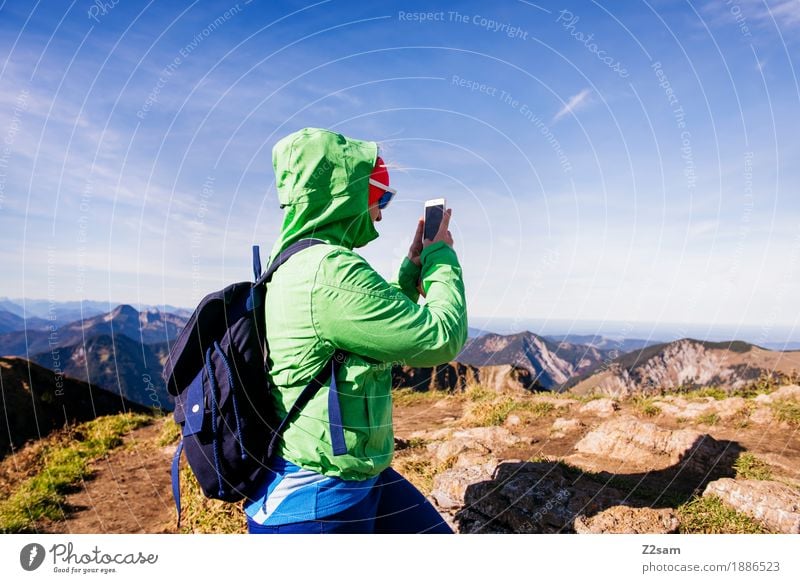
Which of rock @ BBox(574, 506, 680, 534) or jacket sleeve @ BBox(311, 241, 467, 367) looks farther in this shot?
rock @ BBox(574, 506, 680, 534)

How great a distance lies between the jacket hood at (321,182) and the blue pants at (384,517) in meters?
1.30

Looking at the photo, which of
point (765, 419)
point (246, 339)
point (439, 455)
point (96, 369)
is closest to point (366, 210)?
point (246, 339)

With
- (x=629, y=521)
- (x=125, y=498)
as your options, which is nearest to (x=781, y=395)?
(x=629, y=521)

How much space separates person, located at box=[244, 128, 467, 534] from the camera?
229cm

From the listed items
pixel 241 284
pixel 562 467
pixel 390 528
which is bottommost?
pixel 562 467

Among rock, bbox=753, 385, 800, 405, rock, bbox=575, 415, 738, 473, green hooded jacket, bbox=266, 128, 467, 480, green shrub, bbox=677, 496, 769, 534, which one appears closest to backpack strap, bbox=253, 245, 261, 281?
green hooded jacket, bbox=266, 128, 467, 480

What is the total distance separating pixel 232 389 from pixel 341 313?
62 centimetres

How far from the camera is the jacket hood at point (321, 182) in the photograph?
2.55 m

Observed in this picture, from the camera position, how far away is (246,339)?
248cm

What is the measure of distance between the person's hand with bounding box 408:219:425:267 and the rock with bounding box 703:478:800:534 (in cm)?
379

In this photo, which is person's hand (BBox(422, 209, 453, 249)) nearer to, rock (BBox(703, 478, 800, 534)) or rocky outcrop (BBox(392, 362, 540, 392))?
rock (BBox(703, 478, 800, 534))

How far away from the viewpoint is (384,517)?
302cm

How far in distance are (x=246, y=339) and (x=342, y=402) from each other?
52 centimetres
